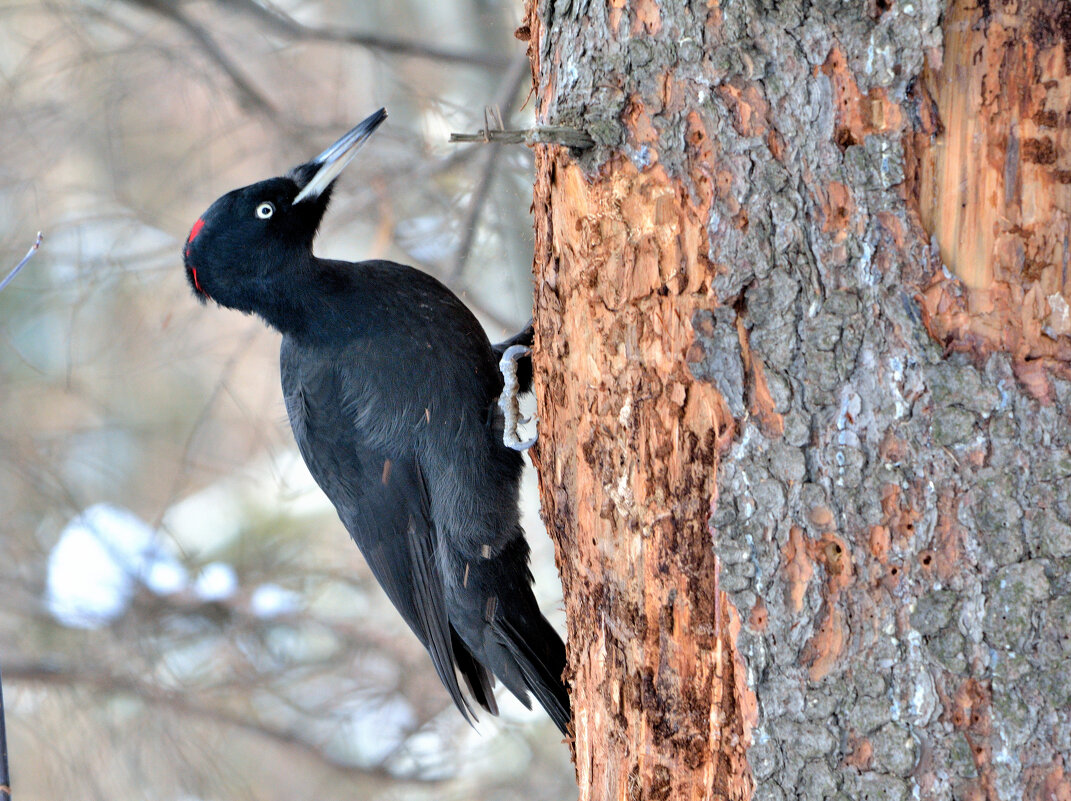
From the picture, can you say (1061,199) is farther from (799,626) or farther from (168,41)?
(168,41)

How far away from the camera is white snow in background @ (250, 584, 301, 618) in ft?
11.4

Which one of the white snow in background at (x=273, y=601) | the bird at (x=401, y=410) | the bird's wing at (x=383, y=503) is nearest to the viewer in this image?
the bird at (x=401, y=410)

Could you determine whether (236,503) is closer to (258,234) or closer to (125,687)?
(125,687)

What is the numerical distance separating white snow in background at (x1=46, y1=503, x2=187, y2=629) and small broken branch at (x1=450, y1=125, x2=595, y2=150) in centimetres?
243

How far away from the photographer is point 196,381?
3.21 m

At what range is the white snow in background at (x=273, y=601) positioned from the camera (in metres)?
3.47

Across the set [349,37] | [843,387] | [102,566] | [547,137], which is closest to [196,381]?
[102,566]

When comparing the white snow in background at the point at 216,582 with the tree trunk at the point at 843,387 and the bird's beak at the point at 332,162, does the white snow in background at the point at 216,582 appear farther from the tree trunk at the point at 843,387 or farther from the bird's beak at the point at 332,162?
the tree trunk at the point at 843,387

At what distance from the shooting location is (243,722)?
3.39 metres

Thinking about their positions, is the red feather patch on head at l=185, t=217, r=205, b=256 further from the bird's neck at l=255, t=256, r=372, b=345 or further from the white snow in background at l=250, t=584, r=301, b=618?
the white snow in background at l=250, t=584, r=301, b=618

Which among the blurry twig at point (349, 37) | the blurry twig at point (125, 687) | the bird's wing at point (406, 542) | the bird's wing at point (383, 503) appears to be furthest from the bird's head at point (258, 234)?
the blurry twig at point (125, 687)

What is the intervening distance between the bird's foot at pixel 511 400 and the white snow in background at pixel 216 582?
4.96 ft

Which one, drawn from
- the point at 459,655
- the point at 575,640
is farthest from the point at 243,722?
the point at 575,640

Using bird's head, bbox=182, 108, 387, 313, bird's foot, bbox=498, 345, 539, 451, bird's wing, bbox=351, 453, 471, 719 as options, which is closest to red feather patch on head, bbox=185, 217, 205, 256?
bird's head, bbox=182, 108, 387, 313
